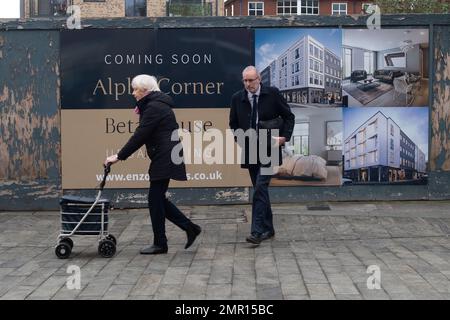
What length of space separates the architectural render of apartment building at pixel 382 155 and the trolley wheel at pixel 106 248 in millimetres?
4015

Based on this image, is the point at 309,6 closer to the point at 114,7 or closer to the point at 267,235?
the point at 114,7

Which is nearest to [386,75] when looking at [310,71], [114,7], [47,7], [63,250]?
[310,71]

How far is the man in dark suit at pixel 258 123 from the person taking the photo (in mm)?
7273

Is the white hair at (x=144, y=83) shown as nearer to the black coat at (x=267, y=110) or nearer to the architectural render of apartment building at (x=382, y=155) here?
the black coat at (x=267, y=110)

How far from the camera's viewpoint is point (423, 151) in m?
9.54

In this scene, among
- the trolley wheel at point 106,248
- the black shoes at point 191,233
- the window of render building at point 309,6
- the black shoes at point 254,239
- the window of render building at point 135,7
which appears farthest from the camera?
the window of render building at point 309,6

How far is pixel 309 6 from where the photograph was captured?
62500 millimetres

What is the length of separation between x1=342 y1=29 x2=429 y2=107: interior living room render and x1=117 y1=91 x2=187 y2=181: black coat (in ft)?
11.6

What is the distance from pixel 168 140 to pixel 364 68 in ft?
12.5

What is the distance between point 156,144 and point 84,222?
3.50 ft

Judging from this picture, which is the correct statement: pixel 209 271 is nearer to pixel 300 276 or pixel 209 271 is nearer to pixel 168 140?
pixel 300 276

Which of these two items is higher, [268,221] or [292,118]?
[292,118]

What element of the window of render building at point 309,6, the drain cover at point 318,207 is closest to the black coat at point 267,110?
the drain cover at point 318,207
